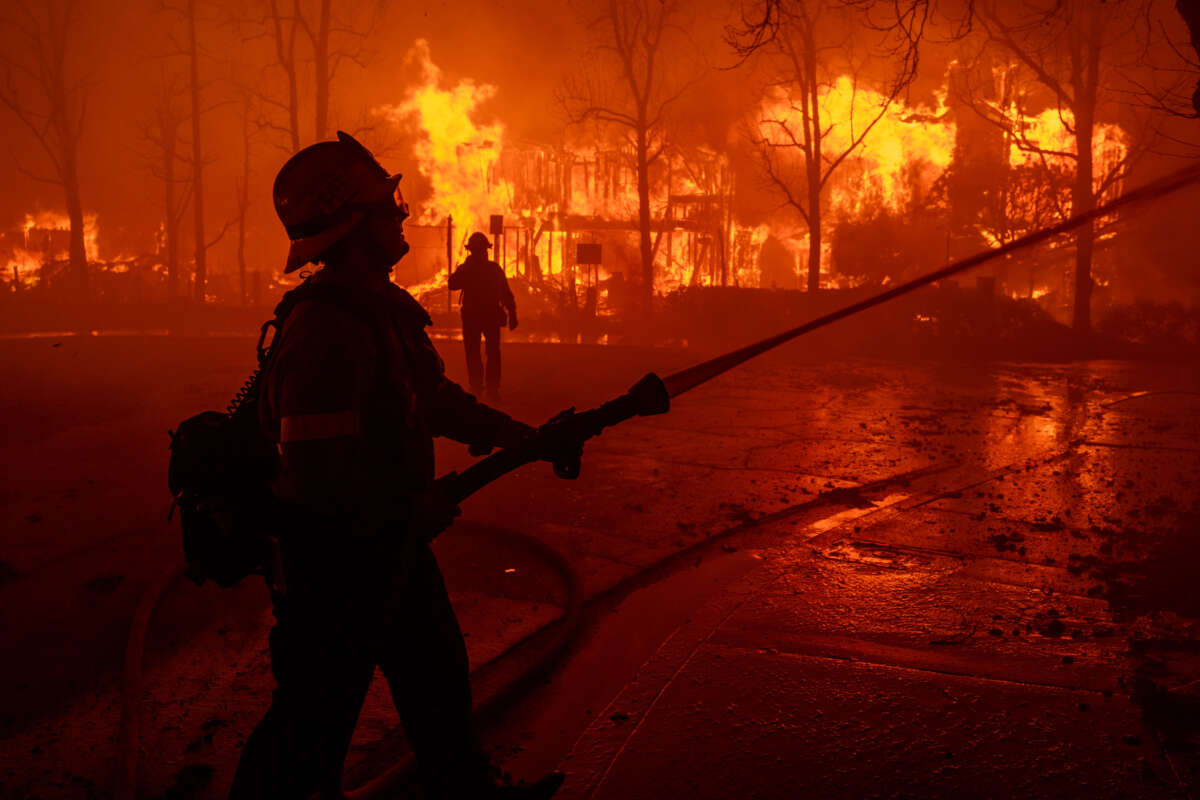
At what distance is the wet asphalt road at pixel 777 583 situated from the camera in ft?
8.86

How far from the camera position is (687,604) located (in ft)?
12.7

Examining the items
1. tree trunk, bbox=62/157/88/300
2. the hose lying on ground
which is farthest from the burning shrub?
tree trunk, bbox=62/157/88/300

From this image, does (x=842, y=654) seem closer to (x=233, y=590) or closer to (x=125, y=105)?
(x=233, y=590)

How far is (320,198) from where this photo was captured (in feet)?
6.48

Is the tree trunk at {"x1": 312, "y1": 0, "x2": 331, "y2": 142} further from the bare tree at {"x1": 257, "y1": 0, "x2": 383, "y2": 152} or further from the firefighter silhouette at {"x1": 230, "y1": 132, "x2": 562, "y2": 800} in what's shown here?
the firefighter silhouette at {"x1": 230, "y1": 132, "x2": 562, "y2": 800}

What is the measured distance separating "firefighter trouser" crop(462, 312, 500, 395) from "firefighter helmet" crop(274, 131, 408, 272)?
754 centimetres

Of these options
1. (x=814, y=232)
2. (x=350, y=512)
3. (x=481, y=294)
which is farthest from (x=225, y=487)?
(x=814, y=232)

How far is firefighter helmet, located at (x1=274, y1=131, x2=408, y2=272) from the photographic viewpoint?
77.5 inches

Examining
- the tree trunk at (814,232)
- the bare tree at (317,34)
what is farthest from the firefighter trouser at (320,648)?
the bare tree at (317,34)

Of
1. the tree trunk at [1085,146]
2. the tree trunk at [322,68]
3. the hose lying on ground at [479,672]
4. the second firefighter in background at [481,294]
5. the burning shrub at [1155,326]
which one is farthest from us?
the tree trunk at [322,68]

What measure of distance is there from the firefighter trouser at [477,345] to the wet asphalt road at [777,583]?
1.10 m

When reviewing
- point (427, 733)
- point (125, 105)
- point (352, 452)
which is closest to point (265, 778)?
point (427, 733)

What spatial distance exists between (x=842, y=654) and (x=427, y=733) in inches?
74.1

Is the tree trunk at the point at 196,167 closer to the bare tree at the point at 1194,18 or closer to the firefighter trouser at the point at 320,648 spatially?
the bare tree at the point at 1194,18
